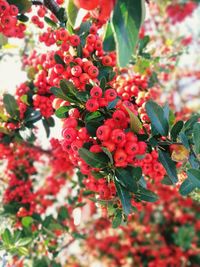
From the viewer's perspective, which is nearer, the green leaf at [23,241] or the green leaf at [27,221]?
the green leaf at [23,241]

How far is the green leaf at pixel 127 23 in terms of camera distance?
121cm

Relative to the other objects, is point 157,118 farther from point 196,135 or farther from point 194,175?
point 194,175

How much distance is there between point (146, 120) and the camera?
2.78 m

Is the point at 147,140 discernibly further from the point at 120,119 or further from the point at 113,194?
the point at 113,194

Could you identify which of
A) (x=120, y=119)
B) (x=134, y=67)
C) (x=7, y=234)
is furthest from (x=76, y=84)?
(x=7, y=234)

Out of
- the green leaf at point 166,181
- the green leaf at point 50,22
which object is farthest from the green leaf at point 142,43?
the green leaf at point 166,181

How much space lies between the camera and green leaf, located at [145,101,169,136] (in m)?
2.46

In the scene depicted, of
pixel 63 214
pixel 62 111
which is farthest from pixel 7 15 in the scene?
pixel 63 214

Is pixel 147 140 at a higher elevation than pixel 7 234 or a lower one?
higher

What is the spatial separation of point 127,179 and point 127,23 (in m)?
1.27

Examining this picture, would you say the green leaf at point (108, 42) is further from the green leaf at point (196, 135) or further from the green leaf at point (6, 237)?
the green leaf at point (6, 237)

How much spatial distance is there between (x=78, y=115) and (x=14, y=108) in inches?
53.1

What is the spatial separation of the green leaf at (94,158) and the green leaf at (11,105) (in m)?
1.64

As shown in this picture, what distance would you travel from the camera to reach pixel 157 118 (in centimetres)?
247
